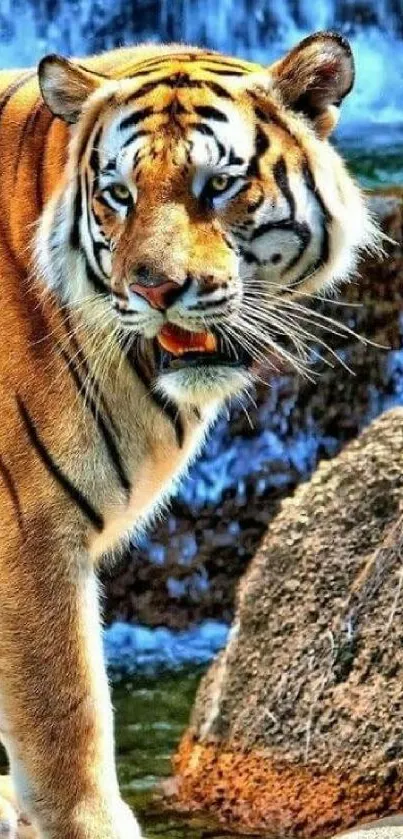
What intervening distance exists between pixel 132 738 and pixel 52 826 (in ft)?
6.23

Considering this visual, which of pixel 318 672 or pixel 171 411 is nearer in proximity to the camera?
pixel 171 411

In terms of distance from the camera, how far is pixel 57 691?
2527mm

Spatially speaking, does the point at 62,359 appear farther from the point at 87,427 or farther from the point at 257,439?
the point at 257,439

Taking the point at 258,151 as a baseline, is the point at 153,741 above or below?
below

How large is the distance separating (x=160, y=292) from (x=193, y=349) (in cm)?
18

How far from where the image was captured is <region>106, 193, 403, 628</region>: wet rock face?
5758mm

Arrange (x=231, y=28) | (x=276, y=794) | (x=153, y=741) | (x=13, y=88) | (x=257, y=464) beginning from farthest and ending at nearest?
1. (x=231, y=28)
2. (x=257, y=464)
3. (x=153, y=741)
4. (x=276, y=794)
5. (x=13, y=88)

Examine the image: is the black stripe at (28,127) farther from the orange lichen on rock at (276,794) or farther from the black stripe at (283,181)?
the orange lichen on rock at (276,794)

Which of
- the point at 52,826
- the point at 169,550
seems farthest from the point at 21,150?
the point at 169,550

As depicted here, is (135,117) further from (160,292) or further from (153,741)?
(153,741)

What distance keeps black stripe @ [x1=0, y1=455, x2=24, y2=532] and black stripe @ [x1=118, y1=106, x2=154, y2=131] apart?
0.57 m

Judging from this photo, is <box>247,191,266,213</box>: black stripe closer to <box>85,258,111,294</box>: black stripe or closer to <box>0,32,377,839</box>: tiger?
<box>0,32,377,839</box>: tiger

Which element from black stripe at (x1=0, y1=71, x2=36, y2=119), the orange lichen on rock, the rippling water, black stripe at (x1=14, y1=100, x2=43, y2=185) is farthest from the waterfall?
black stripe at (x1=14, y1=100, x2=43, y2=185)

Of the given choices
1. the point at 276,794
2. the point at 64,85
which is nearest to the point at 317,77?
the point at 64,85
